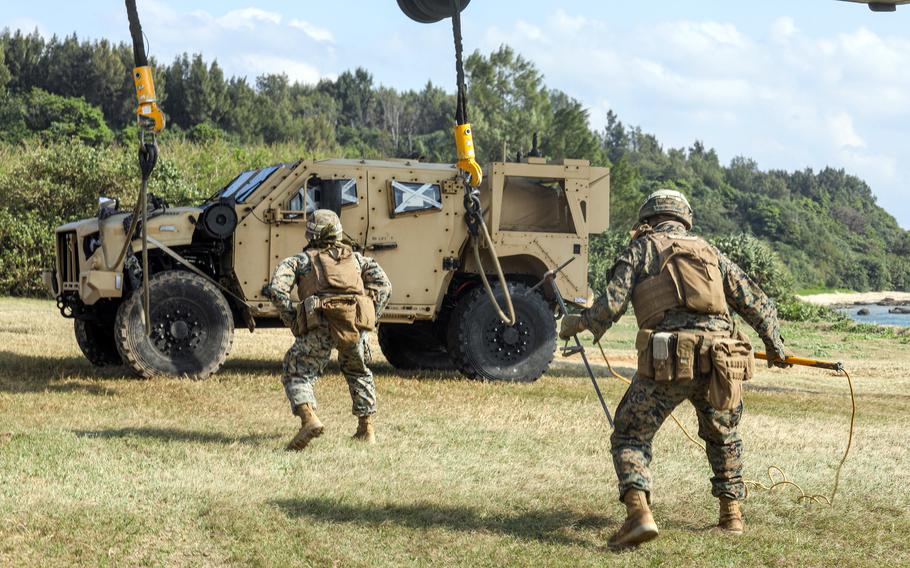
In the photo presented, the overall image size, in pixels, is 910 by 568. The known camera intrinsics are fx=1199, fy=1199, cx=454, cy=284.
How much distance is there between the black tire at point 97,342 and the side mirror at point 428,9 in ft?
17.9

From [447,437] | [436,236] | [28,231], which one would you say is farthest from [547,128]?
[447,437]

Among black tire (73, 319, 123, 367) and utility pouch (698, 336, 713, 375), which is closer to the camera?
utility pouch (698, 336, 713, 375)

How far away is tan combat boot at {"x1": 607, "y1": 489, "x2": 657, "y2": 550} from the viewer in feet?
18.9

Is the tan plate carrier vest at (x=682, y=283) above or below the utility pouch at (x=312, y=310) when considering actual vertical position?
above

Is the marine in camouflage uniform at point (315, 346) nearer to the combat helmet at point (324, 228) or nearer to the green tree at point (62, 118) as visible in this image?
the combat helmet at point (324, 228)

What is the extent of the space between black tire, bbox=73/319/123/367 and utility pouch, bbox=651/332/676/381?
821 cm

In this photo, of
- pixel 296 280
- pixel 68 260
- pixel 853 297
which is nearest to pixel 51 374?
pixel 68 260

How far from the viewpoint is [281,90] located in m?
98.5

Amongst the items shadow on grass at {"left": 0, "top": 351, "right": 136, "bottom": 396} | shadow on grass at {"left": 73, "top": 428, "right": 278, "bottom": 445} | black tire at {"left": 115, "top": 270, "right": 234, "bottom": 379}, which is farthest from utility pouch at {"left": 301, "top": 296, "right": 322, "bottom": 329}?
black tire at {"left": 115, "top": 270, "right": 234, "bottom": 379}

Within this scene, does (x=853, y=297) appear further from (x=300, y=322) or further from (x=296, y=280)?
(x=300, y=322)

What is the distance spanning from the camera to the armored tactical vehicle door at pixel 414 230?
1233 centimetres

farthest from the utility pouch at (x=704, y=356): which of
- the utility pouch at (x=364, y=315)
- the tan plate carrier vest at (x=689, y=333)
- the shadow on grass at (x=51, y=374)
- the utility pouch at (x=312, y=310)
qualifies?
the shadow on grass at (x=51, y=374)

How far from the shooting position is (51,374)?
39.9 ft

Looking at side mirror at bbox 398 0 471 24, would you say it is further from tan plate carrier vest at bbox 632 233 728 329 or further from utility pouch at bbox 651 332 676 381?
utility pouch at bbox 651 332 676 381
